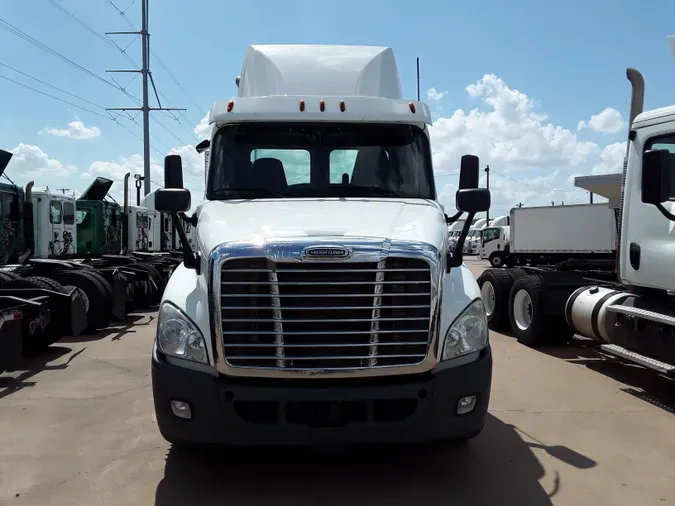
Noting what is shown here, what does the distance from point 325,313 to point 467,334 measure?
3.08 ft

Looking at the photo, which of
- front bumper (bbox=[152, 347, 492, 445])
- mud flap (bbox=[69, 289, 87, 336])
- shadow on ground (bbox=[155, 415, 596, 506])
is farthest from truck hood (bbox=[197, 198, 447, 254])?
mud flap (bbox=[69, 289, 87, 336])

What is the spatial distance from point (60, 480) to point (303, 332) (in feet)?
6.91

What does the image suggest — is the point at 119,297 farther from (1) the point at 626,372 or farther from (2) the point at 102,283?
(1) the point at 626,372

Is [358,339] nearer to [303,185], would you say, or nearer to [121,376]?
[303,185]

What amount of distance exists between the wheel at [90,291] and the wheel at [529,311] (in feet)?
22.6

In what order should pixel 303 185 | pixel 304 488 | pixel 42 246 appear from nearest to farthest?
1. pixel 304 488
2. pixel 303 185
3. pixel 42 246

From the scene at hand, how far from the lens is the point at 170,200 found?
4.27m

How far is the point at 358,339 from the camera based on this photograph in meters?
3.72

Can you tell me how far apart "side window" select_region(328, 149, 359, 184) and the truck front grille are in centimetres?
149

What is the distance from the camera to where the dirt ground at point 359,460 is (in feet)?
12.7

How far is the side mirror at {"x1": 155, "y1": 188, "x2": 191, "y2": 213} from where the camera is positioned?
4.25 metres

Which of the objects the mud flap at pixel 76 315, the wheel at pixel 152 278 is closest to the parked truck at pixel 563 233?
the wheel at pixel 152 278

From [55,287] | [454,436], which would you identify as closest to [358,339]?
[454,436]

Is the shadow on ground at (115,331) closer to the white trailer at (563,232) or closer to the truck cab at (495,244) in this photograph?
the white trailer at (563,232)
